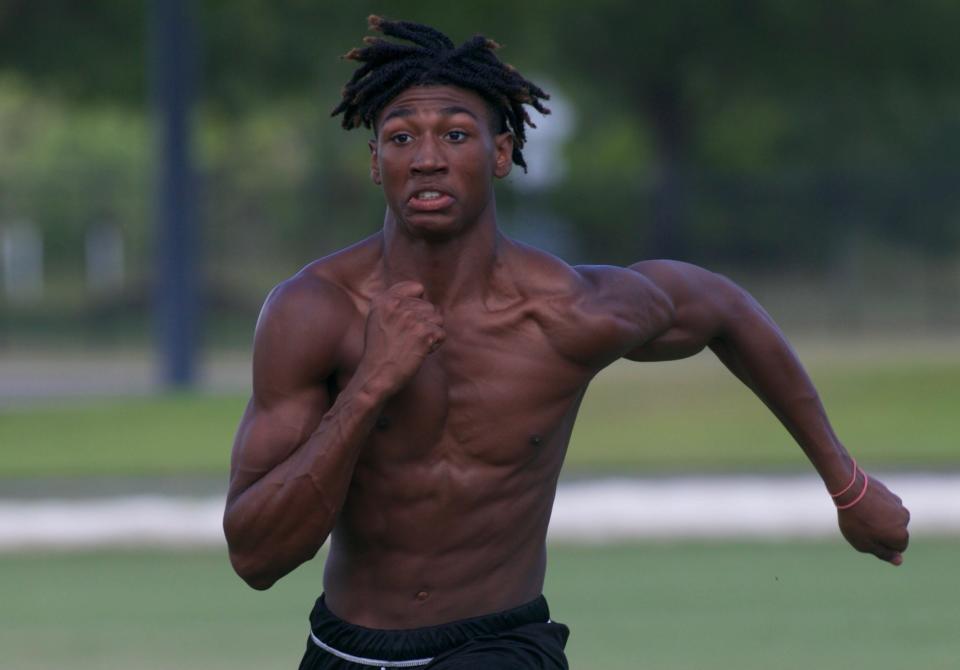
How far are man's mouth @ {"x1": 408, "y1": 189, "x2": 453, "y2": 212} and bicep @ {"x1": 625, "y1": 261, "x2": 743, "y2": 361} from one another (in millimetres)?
641

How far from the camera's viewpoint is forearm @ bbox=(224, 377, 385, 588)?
12.6 ft

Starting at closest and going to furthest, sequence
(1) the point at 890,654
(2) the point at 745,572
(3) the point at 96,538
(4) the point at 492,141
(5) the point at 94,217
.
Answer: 1. (4) the point at 492,141
2. (1) the point at 890,654
3. (2) the point at 745,572
4. (3) the point at 96,538
5. (5) the point at 94,217

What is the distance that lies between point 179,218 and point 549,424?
54.6 feet

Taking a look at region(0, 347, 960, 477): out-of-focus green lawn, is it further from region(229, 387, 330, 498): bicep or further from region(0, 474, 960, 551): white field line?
region(229, 387, 330, 498): bicep

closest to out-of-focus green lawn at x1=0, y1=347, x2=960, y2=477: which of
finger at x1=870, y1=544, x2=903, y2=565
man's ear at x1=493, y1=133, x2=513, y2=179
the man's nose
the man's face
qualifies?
finger at x1=870, y1=544, x2=903, y2=565

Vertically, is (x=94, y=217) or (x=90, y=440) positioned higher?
(x=94, y=217)

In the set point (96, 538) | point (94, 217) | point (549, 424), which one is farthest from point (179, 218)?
point (94, 217)

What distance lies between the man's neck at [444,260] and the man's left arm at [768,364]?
451mm

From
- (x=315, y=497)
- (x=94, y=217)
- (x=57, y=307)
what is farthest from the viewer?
(x=94, y=217)

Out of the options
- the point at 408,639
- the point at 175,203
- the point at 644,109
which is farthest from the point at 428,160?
the point at 644,109

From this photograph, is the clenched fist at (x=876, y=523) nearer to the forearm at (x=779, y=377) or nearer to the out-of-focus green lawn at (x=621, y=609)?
the forearm at (x=779, y=377)

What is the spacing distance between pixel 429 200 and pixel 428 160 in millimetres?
92

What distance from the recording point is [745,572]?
10516 millimetres

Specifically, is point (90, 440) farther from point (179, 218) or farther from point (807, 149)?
point (807, 149)
